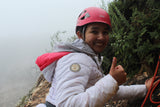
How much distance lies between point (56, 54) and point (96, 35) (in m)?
0.54

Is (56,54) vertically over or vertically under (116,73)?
over

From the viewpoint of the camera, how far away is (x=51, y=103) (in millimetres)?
1605

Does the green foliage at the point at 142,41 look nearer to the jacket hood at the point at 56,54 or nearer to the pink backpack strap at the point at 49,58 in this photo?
the jacket hood at the point at 56,54

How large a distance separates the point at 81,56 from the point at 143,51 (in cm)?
180

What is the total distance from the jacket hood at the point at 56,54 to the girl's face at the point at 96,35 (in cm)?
9

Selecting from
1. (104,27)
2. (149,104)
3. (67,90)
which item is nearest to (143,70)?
(149,104)

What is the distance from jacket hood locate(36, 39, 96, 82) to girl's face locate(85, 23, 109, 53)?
0.09m

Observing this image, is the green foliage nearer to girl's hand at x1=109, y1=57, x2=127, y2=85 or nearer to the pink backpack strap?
girl's hand at x1=109, y1=57, x2=127, y2=85

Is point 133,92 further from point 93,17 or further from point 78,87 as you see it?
point 93,17

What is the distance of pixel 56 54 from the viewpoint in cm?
150

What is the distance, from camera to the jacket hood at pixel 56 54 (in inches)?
59.0

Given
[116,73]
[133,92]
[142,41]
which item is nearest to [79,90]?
[116,73]

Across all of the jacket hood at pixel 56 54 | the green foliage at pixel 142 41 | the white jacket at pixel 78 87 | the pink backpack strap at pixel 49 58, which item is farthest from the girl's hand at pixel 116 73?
the green foliage at pixel 142 41

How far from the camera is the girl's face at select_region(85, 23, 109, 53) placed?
1.69 m
